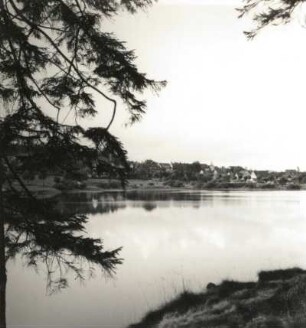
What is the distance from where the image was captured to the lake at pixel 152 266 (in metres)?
10.9

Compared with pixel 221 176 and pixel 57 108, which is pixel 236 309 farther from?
pixel 221 176

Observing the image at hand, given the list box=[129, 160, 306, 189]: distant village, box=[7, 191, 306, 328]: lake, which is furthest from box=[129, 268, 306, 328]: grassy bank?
box=[129, 160, 306, 189]: distant village

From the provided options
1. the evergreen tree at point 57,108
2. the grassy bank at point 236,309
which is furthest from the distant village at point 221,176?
the evergreen tree at point 57,108

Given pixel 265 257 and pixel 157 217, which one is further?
pixel 157 217

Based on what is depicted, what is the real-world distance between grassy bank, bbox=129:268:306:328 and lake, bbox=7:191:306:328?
2.79 feet

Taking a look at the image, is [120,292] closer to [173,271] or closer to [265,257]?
[173,271]

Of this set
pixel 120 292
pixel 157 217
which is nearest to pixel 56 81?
pixel 120 292

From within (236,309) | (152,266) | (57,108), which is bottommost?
(152,266)

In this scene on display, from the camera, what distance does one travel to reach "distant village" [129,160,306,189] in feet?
381

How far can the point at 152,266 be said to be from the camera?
54.4 feet

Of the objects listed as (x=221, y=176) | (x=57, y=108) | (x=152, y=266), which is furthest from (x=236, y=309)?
(x=221, y=176)

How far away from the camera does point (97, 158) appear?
615cm

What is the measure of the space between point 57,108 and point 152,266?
11.5 metres

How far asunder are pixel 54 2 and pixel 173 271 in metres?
11.4
